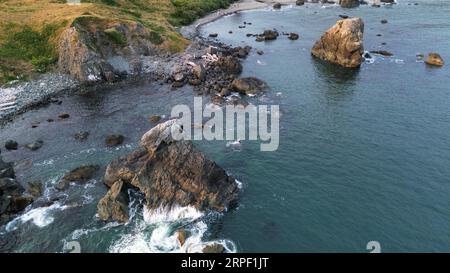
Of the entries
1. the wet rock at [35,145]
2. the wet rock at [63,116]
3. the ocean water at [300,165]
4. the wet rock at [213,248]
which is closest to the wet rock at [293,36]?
the ocean water at [300,165]

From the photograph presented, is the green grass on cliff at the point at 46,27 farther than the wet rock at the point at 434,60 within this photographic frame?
No

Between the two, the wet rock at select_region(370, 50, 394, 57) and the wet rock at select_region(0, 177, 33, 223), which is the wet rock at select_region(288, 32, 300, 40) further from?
the wet rock at select_region(0, 177, 33, 223)

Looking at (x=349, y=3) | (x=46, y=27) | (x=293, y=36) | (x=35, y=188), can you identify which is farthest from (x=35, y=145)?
(x=349, y=3)

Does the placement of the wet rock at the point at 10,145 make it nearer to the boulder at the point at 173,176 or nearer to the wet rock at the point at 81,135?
the wet rock at the point at 81,135

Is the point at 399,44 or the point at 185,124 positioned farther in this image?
the point at 399,44

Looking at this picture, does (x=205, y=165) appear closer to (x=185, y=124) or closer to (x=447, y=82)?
(x=185, y=124)

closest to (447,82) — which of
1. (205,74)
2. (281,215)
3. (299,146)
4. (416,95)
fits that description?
(416,95)

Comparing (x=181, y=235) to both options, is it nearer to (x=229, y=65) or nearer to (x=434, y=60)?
(x=229, y=65)
